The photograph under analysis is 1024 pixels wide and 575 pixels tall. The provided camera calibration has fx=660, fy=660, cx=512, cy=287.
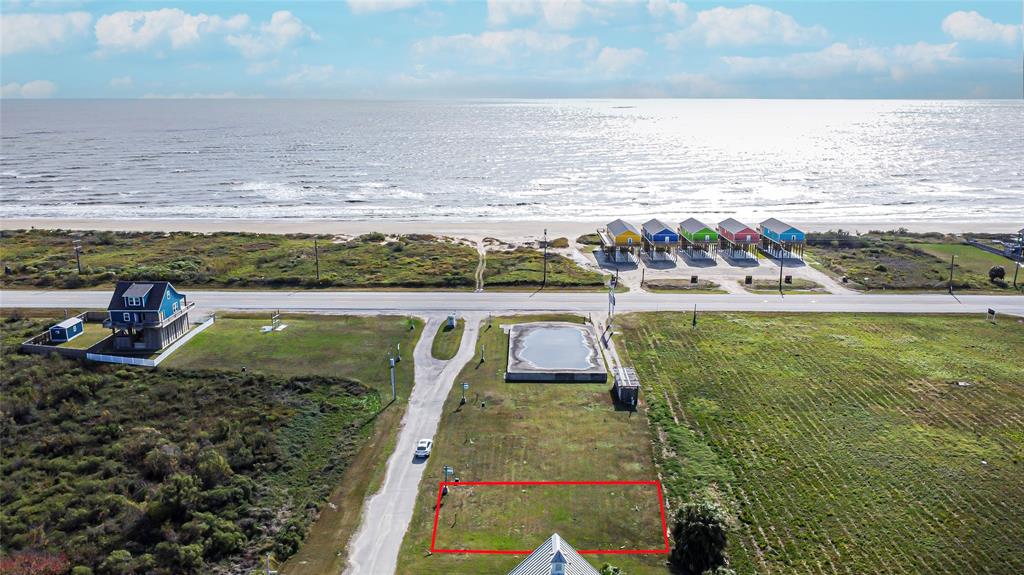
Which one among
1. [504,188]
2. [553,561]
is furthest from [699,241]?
[504,188]

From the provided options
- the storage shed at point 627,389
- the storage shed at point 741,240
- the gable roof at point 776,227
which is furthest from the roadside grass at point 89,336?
the gable roof at point 776,227

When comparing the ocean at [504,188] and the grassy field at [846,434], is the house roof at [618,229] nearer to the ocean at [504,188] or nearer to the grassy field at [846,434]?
Answer: the grassy field at [846,434]

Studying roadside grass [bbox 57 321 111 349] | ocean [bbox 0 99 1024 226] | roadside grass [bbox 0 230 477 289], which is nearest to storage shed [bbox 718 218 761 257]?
roadside grass [bbox 0 230 477 289]

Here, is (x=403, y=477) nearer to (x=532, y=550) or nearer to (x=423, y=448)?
(x=423, y=448)

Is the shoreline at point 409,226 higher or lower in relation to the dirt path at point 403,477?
higher

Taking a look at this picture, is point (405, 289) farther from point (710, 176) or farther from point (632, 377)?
point (710, 176)

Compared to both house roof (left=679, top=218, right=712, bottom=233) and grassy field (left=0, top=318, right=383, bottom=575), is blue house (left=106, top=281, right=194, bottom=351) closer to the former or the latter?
grassy field (left=0, top=318, right=383, bottom=575)

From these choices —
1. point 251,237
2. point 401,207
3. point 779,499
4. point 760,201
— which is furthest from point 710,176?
point 779,499

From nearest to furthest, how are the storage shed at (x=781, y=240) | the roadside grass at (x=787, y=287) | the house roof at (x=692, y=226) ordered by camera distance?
the roadside grass at (x=787, y=287), the storage shed at (x=781, y=240), the house roof at (x=692, y=226)
